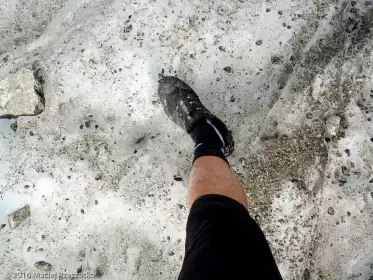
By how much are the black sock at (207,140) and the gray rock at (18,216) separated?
1.68 m

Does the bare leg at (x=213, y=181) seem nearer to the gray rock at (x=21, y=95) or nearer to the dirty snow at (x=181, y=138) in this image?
the dirty snow at (x=181, y=138)

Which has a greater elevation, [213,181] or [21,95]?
[21,95]

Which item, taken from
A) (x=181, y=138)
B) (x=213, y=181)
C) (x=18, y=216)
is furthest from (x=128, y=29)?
(x=18, y=216)

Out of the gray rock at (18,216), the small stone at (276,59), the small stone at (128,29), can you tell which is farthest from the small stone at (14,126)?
the small stone at (276,59)

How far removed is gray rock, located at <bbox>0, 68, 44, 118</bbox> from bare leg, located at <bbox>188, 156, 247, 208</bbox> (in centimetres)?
171

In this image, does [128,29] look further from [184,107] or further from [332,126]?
[332,126]

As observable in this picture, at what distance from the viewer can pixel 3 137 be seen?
3.64 meters

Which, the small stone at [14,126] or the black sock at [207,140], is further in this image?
the small stone at [14,126]

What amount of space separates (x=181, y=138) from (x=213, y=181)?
88cm

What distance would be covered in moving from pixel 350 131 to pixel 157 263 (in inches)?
83.7

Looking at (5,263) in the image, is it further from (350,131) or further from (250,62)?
(350,131)

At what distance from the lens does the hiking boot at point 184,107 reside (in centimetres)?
326

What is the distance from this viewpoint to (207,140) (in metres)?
3.15

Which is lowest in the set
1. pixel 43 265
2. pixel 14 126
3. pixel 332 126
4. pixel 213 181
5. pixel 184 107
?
pixel 43 265
